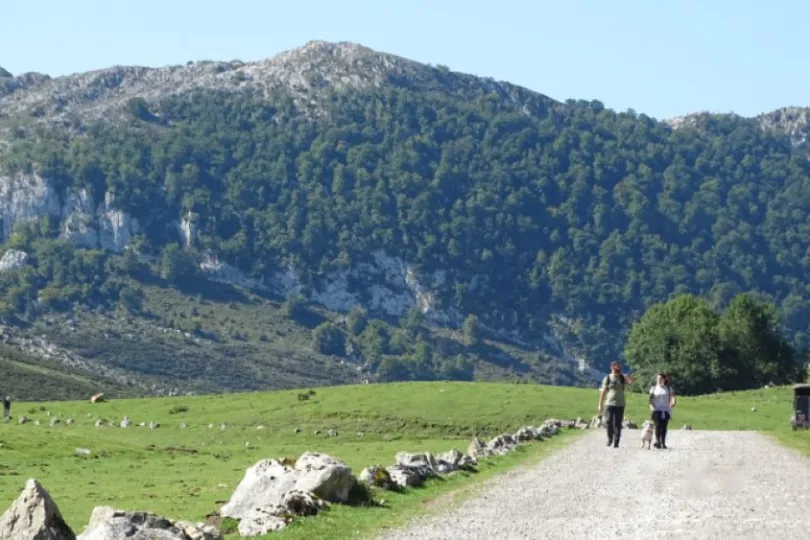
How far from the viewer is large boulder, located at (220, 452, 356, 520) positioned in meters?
26.7

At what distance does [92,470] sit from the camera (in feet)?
161

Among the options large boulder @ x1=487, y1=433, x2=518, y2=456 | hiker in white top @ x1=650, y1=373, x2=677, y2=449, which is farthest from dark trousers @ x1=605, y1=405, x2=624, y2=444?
large boulder @ x1=487, y1=433, x2=518, y2=456

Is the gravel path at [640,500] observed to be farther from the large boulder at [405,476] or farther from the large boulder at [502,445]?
the large boulder at [502,445]

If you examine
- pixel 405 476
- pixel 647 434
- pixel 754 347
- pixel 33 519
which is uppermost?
pixel 754 347

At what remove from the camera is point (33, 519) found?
754 inches

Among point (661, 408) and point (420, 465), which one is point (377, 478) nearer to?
point (420, 465)

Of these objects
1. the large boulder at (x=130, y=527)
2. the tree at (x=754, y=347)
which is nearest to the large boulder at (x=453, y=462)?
the large boulder at (x=130, y=527)

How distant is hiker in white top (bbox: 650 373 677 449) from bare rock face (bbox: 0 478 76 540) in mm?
27976

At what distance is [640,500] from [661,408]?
60.9ft

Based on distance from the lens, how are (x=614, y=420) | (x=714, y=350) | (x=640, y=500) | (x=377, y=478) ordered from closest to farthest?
(x=640, y=500) → (x=377, y=478) → (x=614, y=420) → (x=714, y=350)

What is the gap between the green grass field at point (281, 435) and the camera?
3397cm

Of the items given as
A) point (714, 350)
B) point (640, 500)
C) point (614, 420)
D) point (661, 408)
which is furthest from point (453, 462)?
point (714, 350)

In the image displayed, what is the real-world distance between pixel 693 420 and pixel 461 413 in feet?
41.8

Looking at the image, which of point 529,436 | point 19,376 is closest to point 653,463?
point 529,436
